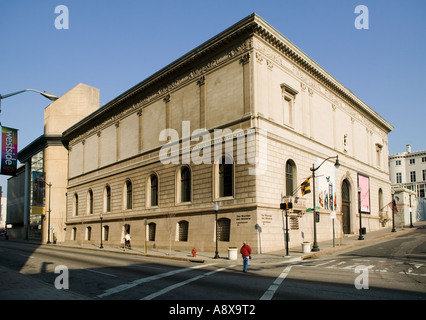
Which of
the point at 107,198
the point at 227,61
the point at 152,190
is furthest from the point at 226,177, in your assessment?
the point at 107,198

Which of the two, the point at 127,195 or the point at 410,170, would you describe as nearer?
the point at 127,195

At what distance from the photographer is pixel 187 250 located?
3631cm

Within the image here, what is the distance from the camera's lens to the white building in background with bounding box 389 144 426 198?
114m

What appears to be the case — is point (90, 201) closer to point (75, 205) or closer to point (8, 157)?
point (75, 205)

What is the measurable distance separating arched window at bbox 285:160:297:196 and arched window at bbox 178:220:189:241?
10.4 meters

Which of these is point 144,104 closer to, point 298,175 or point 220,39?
point 220,39

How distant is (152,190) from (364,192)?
93.4 ft

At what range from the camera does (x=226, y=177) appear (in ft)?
111

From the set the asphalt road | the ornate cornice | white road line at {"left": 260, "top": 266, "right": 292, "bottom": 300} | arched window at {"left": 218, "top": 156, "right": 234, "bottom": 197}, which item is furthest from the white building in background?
white road line at {"left": 260, "top": 266, "right": 292, "bottom": 300}

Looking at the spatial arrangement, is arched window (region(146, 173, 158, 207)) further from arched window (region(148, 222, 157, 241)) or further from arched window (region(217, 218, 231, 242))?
arched window (region(217, 218, 231, 242))

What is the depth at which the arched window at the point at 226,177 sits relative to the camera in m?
33.3

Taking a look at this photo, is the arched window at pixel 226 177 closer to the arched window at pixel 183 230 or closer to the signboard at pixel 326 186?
the arched window at pixel 183 230

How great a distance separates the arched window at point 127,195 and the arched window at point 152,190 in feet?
15.5
